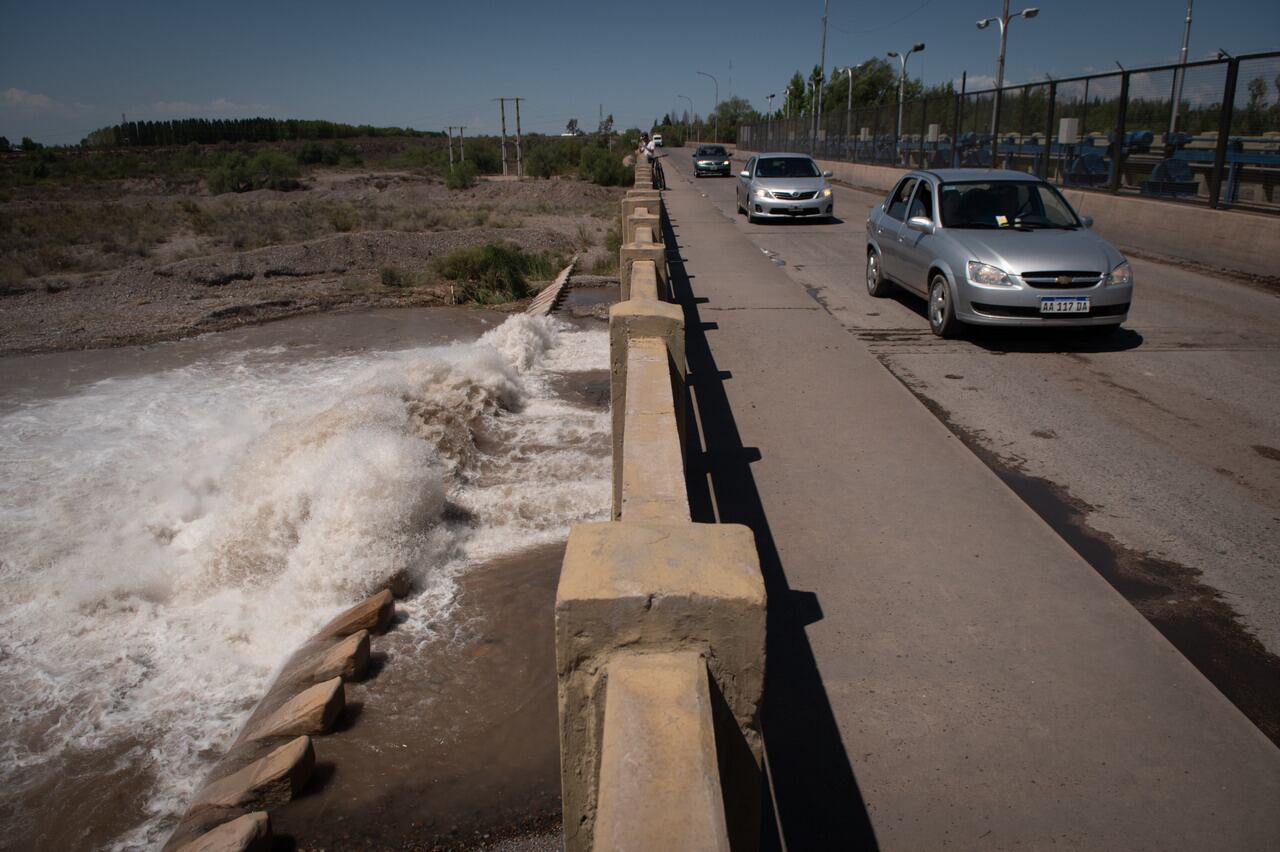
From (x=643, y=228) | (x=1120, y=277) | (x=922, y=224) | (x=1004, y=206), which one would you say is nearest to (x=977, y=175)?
(x=1004, y=206)

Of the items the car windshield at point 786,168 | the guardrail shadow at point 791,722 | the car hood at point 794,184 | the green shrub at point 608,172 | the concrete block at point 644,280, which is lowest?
the guardrail shadow at point 791,722

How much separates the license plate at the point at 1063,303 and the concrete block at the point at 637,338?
5764mm

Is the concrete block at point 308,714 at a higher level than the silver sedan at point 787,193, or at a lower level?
lower

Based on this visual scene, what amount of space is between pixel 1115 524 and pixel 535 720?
3.60m

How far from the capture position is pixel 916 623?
417 cm

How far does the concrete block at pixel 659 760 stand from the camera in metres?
1.49

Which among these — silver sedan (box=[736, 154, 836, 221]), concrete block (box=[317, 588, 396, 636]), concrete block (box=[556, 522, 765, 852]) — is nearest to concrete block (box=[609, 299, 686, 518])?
concrete block (box=[317, 588, 396, 636])

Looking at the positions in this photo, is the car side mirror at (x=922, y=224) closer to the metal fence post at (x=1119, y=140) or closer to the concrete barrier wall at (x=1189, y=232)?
the concrete barrier wall at (x=1189, y=232)

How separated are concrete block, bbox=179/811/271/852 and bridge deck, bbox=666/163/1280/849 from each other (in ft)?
6.94

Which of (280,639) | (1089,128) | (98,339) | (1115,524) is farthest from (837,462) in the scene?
(1089,128)

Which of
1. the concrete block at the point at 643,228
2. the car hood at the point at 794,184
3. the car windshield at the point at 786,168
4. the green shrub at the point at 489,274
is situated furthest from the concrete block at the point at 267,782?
the car windshield at the point at 786,168

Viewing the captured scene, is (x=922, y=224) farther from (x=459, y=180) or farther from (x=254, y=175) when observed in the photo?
(x=254, y=175)

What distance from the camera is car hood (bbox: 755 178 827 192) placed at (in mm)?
22078

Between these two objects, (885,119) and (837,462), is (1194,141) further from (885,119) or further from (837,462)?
(885,119)
